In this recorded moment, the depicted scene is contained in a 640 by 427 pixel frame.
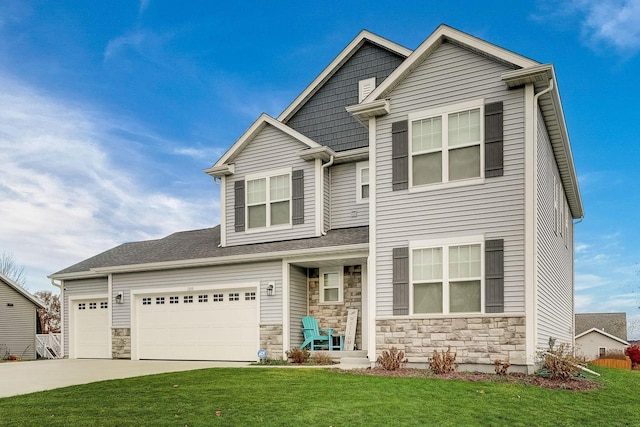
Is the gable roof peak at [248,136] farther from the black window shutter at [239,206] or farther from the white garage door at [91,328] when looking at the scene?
the white garage door at [91,328]

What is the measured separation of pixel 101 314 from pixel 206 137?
736cm

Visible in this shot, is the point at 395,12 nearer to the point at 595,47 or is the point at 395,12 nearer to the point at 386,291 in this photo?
the point at 595,47

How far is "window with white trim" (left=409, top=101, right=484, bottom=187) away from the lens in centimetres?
1179

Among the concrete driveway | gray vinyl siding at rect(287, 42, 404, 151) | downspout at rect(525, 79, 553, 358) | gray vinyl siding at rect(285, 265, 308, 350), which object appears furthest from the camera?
gray vinyl siding at rect(287, 42, 404, 151)

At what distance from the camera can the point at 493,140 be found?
1155cm

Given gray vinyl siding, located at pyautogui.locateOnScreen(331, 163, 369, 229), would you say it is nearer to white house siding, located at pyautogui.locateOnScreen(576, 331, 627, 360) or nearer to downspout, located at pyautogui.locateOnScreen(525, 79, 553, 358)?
downspout, located at pyautogui.locateOnScreen(525, 79, 553, 358)

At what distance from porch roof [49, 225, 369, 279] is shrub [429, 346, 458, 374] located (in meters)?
3.71

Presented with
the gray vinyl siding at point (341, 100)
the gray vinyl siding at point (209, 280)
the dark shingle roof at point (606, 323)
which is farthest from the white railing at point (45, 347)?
the dark shingle roof at point (606, 323)

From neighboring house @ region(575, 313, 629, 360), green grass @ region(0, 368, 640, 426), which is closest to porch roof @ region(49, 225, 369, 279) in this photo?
green grass @ region(0, 368, 640, 426)

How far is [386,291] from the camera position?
1230 centimetres

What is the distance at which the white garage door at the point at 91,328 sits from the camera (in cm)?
1877

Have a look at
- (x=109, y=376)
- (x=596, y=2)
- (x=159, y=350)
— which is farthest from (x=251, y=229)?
(x=596, y=2)

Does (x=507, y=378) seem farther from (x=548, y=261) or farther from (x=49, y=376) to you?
(x=49, y=376)

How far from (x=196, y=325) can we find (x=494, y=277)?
907cm
